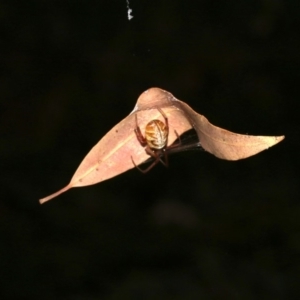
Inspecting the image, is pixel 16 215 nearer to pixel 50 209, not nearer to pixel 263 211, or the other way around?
pixel 50 209

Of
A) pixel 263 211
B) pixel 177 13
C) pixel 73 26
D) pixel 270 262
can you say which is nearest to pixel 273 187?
pixel 263 211

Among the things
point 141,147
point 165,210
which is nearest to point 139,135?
point 141,147

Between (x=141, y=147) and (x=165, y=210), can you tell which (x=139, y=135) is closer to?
(x=141, y=147)

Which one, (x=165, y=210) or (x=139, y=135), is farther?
(x=165, y=210)

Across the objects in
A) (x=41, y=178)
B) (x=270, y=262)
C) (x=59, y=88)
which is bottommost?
(x=270, y=262)
